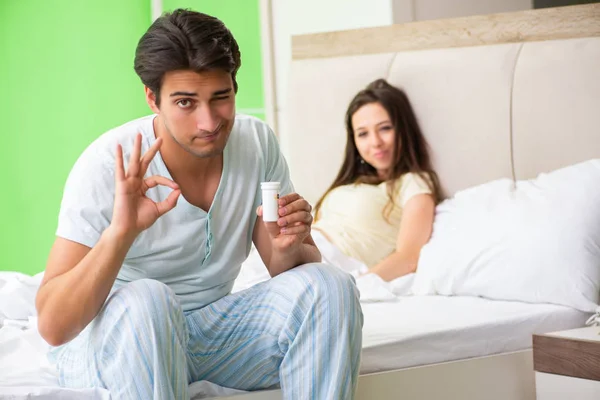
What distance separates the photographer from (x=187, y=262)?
76.0 inches

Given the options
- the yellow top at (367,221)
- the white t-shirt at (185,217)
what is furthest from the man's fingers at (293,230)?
the yellow top at (367,221)

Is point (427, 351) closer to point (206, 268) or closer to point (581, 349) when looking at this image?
point (581, 349)

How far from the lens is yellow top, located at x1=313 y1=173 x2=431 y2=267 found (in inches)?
115

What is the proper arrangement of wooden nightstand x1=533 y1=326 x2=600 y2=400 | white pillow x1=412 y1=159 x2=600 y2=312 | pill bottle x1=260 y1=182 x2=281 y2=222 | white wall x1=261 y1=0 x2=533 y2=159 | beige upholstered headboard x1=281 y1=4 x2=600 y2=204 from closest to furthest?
pill bottle x1=260 y1=182 x2=281 y2=222 → wooden nightstand x1=533 y1=326 x2=600 y2=400 → white pillow x1=412 y1=159 x2=600 y2=312 → beige upholstered headboard x1=281 y1=4 x2=600 y2=204 → white wall x1=261 y1=0 x2=533 y2=159

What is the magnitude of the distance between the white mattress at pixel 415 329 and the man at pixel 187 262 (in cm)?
15

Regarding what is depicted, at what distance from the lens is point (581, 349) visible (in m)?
2.16

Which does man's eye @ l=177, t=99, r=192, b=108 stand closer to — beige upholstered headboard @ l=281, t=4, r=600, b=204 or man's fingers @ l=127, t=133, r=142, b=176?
man's fingers @ l=127, t=133, r=142, b=176

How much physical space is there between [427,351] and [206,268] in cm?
61

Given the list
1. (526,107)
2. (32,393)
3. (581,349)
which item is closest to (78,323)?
(32,393)

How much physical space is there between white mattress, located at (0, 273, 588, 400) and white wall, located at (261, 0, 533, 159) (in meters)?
1.26

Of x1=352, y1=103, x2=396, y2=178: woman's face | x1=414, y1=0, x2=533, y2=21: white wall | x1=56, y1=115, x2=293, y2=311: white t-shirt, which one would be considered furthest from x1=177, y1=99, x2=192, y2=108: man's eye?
x1=414, y1=0, x2=533, y2=21: white wall

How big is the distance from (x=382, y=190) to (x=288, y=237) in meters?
1.23

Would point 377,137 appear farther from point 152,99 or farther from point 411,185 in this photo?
point 152,99

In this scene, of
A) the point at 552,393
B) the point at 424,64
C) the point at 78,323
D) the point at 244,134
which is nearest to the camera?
the point at 78,323
